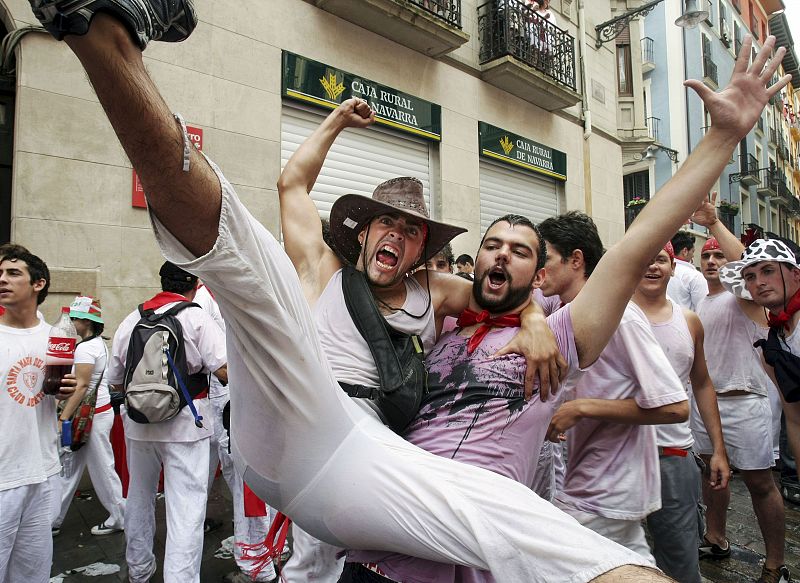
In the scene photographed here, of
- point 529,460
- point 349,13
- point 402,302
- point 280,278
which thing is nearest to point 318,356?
point 280,278

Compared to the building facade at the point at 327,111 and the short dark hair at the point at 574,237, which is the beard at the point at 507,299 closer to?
the short dark hair at the point at 574,237

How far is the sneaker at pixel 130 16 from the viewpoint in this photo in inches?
34.4

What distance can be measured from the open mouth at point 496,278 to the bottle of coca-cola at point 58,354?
2.38 m

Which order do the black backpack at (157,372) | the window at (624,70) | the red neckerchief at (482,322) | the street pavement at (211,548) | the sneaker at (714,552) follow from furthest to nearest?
the window at (624,70) → the sneaker at (714,552) → the street pavement at (211,548) → the black backpack at (157,372) → the red neckerchief at (482,322)

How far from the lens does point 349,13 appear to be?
848 cm

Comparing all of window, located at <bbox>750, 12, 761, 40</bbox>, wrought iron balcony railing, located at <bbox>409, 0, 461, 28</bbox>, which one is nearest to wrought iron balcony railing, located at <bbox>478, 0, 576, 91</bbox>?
wrought iron balcony railing, located at <bbox>409, 0, 461, 28</bbox>

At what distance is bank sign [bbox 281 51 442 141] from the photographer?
7922mm

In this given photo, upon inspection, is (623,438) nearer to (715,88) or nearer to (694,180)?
(694,180)

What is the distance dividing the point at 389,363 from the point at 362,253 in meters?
0.65

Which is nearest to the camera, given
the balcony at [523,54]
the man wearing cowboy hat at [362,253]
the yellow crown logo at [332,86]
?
the man wearing cowboy hat at [362,253]

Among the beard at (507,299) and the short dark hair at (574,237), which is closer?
the beard at (507,299)

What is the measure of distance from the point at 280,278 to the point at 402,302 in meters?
0.89

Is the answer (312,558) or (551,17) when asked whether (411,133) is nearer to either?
(551,17)

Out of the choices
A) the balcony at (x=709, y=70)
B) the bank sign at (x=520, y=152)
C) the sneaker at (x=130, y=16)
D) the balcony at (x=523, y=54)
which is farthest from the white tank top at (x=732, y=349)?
the balcony at (x=709, y=70)
